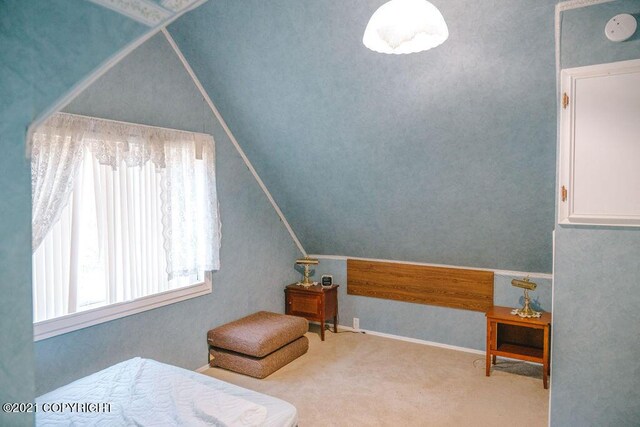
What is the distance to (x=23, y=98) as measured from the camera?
2.83 ft

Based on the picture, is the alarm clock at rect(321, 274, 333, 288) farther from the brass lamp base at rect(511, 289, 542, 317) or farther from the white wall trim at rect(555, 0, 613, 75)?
the white wall trim at rect(555, 0, 613, 75)

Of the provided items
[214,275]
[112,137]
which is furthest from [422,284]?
[112,137]

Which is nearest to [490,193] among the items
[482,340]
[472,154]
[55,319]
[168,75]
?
[472,154]

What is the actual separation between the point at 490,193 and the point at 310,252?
233 cm

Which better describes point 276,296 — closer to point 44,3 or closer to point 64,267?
point 64,267

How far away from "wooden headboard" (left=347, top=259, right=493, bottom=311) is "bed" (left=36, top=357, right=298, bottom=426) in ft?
7.80

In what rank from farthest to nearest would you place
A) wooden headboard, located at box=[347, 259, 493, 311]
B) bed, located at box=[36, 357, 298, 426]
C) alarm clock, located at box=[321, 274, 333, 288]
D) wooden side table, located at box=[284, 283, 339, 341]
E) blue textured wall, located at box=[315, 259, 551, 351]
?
alarm clock, located at box=[321, 274, 333, 288] → wooden side table, located at box=[284, 283, 339, 341] → wooden headboard, located at box=[347, 259, 493, 311] → blue textured wall, located at box=[315, 259, 551, 351] → bed, located at box=[36, 357, 298, 426]

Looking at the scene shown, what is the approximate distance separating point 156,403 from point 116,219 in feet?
4.44

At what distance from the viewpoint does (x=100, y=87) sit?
2758mm

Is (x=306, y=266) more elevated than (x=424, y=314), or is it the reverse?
(x=306, y=266)

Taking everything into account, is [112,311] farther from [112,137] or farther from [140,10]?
[140,10]

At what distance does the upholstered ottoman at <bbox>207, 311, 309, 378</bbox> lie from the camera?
3.48 metres

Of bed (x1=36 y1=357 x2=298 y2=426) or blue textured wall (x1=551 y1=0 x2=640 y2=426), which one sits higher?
blue textured wall (x1=551 y1=0 x2=640 y2=426)

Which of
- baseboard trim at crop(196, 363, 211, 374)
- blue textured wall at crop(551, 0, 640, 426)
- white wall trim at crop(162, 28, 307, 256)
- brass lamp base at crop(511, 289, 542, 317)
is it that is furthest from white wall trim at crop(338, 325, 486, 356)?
blue textured wall at crop(551, 0, 640, 426)
